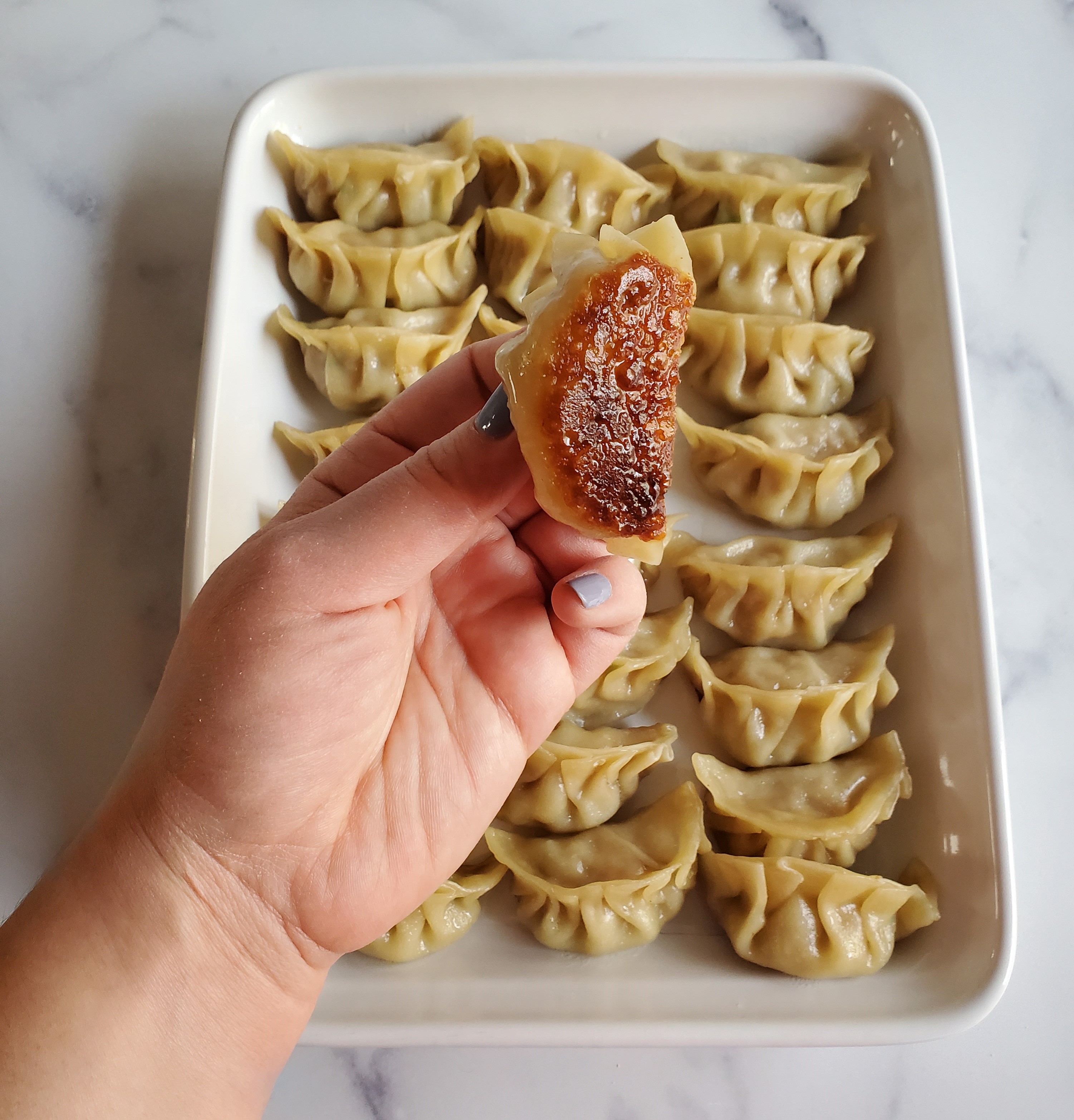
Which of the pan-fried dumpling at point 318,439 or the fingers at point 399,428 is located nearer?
the fingers at point 399,428

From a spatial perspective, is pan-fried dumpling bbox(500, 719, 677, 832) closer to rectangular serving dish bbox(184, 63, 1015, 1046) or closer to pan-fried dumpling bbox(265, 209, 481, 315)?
rectangular serving dish bbox(184, 63, 1015, 1046)

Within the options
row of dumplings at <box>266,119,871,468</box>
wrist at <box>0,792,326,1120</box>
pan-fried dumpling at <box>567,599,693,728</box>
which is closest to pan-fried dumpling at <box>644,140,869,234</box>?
row of dumplings at <box>266,119,871,468</box>

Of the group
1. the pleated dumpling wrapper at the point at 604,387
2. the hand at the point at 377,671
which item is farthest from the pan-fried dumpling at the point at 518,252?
the pleated dumpling wrapper at the point at 604,387

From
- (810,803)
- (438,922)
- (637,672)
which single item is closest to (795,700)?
(810,803)

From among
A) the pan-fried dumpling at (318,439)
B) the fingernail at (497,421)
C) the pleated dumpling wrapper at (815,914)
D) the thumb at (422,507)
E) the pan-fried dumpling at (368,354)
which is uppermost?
the fingernail at (497,421)

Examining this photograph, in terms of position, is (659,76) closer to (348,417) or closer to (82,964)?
(348,417)

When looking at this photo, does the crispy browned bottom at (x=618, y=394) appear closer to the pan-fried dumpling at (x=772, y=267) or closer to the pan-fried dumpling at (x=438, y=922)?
the pan-fried dumpling at (x=438, y=922)
